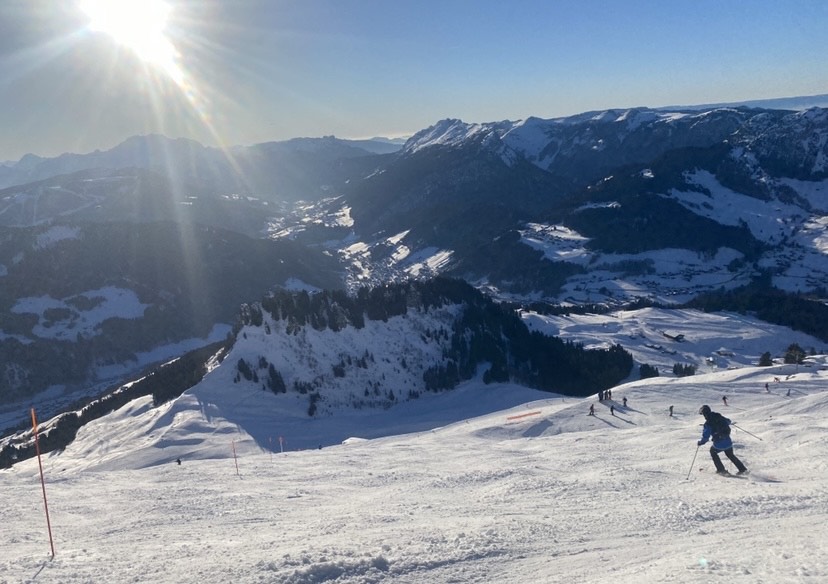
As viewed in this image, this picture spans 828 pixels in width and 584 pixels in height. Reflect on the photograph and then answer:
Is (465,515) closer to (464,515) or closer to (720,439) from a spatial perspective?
(464,515)

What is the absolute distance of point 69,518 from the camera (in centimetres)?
1827

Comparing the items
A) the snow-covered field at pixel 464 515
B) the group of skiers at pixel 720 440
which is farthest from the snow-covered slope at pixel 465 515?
the group of skiers at pixel 720 440

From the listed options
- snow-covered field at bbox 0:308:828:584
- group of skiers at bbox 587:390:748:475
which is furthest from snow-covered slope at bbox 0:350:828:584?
group of skiers at bbox 587:390:748:475

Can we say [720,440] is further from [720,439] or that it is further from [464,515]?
[464,515]

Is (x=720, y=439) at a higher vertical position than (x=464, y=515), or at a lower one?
higher

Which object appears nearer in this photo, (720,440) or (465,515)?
(465,515)

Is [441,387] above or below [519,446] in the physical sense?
below

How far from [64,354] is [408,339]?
128 meters

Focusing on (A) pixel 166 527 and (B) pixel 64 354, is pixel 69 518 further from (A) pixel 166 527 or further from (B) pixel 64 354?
(B) pixel 64 354

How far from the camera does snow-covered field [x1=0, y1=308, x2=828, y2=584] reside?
11227mm

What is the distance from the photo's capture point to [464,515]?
15.9 meters

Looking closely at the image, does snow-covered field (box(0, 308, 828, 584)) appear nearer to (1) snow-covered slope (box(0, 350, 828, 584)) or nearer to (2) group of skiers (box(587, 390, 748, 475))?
(1) snow-covered slope (box(0, 350, 828, 584))

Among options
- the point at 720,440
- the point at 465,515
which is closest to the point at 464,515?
the point at 465,515

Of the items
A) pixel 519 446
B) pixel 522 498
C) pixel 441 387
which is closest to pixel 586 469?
pixel 522 498
